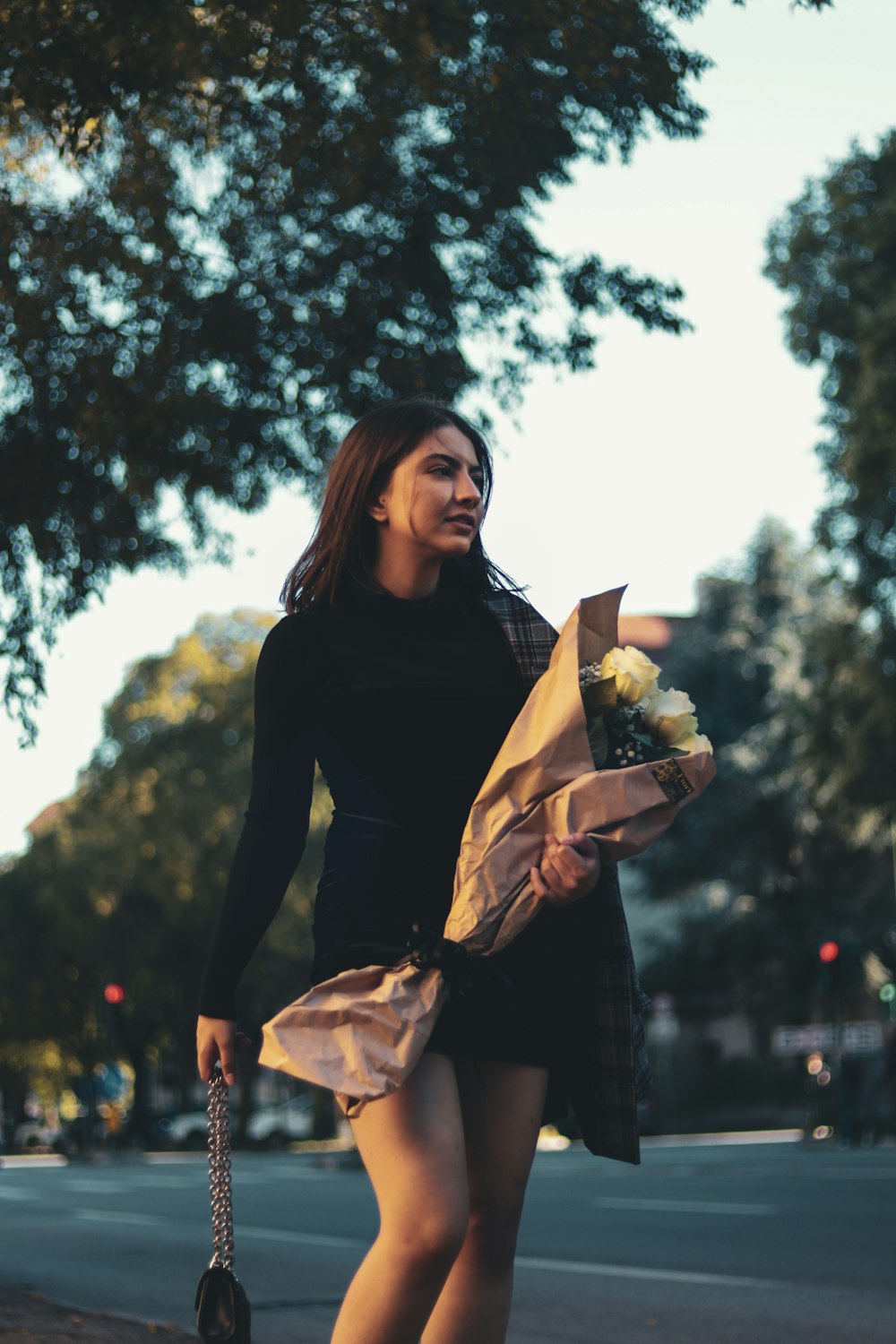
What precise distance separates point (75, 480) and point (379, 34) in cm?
355

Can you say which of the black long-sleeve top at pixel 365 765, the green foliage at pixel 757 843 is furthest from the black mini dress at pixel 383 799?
the green foliage at pixel 757 843

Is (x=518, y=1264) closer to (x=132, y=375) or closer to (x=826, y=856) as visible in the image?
(x=132, y=375)

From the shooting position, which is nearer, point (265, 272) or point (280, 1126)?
point (265, 272)

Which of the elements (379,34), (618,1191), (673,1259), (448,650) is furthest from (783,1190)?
(448,650)

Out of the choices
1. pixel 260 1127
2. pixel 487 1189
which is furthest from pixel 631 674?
pixel 260 1127

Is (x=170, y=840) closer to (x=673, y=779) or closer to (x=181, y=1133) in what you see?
(x=181, y=1133)

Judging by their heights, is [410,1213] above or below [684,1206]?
above

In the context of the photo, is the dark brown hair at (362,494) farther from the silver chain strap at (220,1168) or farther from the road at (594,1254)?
the road at (594,1254)

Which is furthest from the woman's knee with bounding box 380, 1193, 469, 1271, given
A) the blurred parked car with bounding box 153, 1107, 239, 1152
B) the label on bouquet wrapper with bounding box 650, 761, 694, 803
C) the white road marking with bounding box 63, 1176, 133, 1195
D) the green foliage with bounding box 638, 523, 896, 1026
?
the blurred parked car with bounding box 153, 1107, 239, 1152

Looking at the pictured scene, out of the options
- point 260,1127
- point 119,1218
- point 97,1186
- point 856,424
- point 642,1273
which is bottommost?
point 260,1127

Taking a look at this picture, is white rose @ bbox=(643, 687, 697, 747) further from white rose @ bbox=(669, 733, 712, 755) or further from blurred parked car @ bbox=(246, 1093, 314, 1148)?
blurred parked car @ bbox=(246, 1093, 314, 1148)

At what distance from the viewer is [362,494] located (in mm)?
3328

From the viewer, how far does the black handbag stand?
310 centimetres

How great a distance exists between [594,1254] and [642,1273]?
3.83 feet
